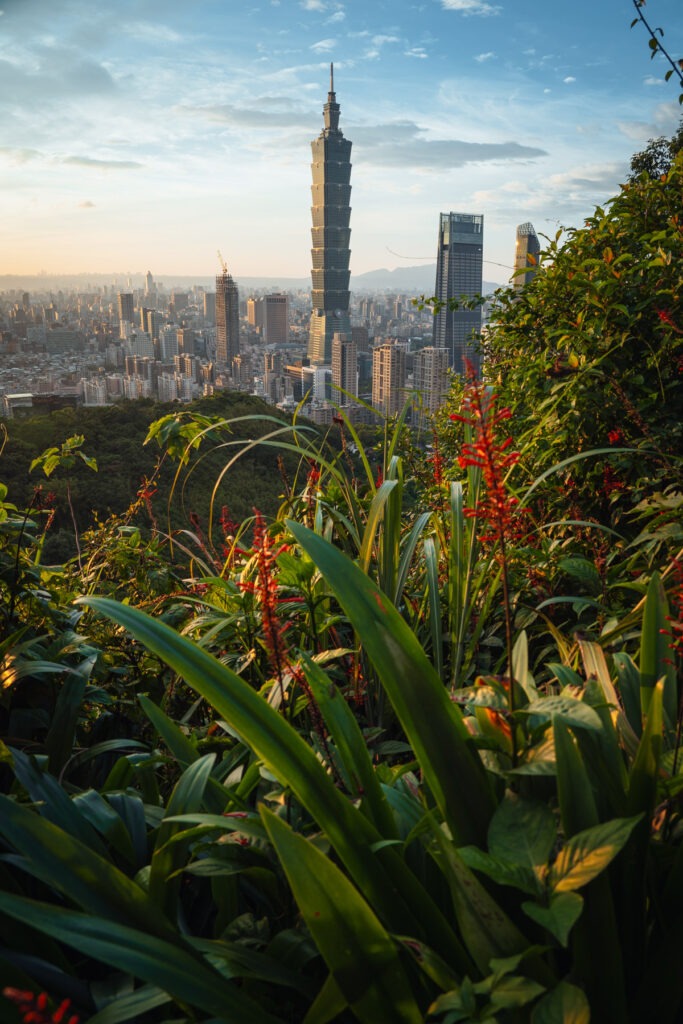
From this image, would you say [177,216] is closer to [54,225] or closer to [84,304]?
[54,225]

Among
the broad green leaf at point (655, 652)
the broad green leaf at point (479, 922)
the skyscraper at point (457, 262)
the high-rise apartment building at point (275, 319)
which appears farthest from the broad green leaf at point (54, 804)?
the high-rise apartment building at point (275, 319)

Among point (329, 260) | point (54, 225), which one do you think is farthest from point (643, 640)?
point (329, 260)

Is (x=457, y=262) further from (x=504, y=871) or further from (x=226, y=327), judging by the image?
(x=504, y=871)

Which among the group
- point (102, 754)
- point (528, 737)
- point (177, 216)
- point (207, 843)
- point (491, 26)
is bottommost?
point (102, 754)

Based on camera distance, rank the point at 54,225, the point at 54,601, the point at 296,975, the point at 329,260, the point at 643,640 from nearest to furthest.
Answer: the point at 296,975 → the point at 643,640 → the point at 54,601 → the point at 54,225 → the point at 329,260

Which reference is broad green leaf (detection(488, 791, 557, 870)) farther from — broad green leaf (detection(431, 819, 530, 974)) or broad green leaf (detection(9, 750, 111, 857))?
broad green leaf (detection(9, 750, 111, 857))

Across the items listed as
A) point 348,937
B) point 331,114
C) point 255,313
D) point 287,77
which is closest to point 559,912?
point 348,937
